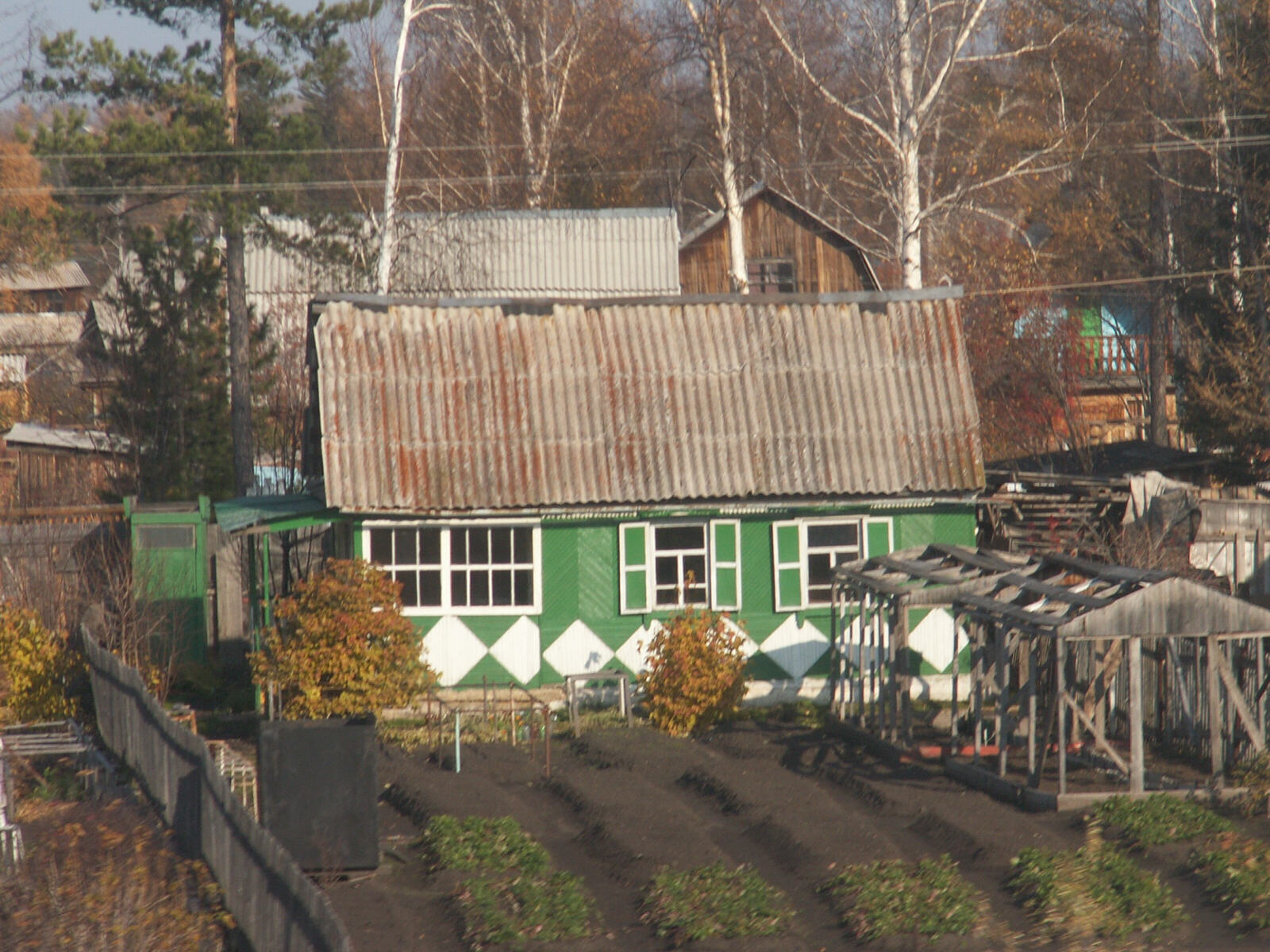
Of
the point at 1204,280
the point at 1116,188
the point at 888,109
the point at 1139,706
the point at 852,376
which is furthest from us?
the point at 1116,188

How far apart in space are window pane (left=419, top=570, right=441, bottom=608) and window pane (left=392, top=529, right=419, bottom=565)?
0.75ft

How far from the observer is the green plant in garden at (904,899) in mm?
10070

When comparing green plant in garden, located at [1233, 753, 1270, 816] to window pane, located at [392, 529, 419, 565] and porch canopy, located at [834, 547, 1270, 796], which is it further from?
window pane, located at [392, 529, 419, 565]

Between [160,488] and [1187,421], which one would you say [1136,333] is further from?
[160,488]

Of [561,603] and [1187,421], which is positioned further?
[1187,421]

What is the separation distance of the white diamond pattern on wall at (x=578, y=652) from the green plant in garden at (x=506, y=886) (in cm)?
564

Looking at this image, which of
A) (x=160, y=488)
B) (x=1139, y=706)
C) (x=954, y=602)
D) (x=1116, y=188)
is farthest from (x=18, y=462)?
(x=1116, y=188)

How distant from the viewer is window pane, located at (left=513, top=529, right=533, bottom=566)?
1852cm

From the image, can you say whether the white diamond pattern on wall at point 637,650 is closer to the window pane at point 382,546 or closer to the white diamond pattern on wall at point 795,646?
the white diamond pattern on wall at point 795,646

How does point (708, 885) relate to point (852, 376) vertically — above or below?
below

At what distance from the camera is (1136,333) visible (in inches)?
1444

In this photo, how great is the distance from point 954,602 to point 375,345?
8591 mm

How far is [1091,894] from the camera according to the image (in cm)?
1055

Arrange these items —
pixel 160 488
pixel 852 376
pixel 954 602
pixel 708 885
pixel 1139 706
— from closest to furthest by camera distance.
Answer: pixel 708 885, pixel 1139 706, pixel 954 602, pixel 852 376, pixel 160 488
